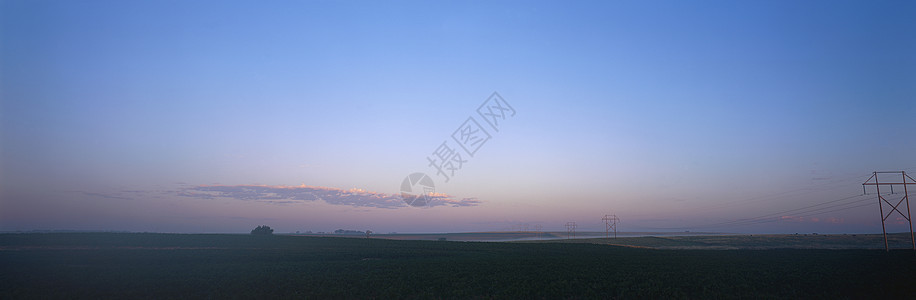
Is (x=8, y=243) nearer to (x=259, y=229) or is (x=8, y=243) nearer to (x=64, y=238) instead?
(x=64, y=238)

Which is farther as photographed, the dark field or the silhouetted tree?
the silhouetted tree

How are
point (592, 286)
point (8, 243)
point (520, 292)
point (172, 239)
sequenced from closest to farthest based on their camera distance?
point (520, 292) → point (592, 286) → point (8, 243) → point (172, 239)

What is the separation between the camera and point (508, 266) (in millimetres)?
44625

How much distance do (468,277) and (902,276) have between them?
31719mm

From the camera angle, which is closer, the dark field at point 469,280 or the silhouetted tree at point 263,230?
the dark field at point 469,280

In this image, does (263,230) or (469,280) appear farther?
(263,230)

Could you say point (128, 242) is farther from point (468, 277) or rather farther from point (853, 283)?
point (853, 283)

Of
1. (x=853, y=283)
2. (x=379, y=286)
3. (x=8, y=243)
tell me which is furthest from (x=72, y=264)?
(x=853, y=283)

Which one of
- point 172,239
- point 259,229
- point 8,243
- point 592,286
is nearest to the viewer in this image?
point 592,286

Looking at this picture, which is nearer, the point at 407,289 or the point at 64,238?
the point at 407,289

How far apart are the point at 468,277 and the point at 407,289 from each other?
755 cm

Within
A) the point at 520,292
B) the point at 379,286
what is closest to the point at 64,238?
the point at 379,286

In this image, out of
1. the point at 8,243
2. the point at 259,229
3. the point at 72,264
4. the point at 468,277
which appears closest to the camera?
the point at 468,277

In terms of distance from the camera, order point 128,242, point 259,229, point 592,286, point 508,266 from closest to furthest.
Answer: point 592,286, point 508,266, point 128,242, point 259,229
